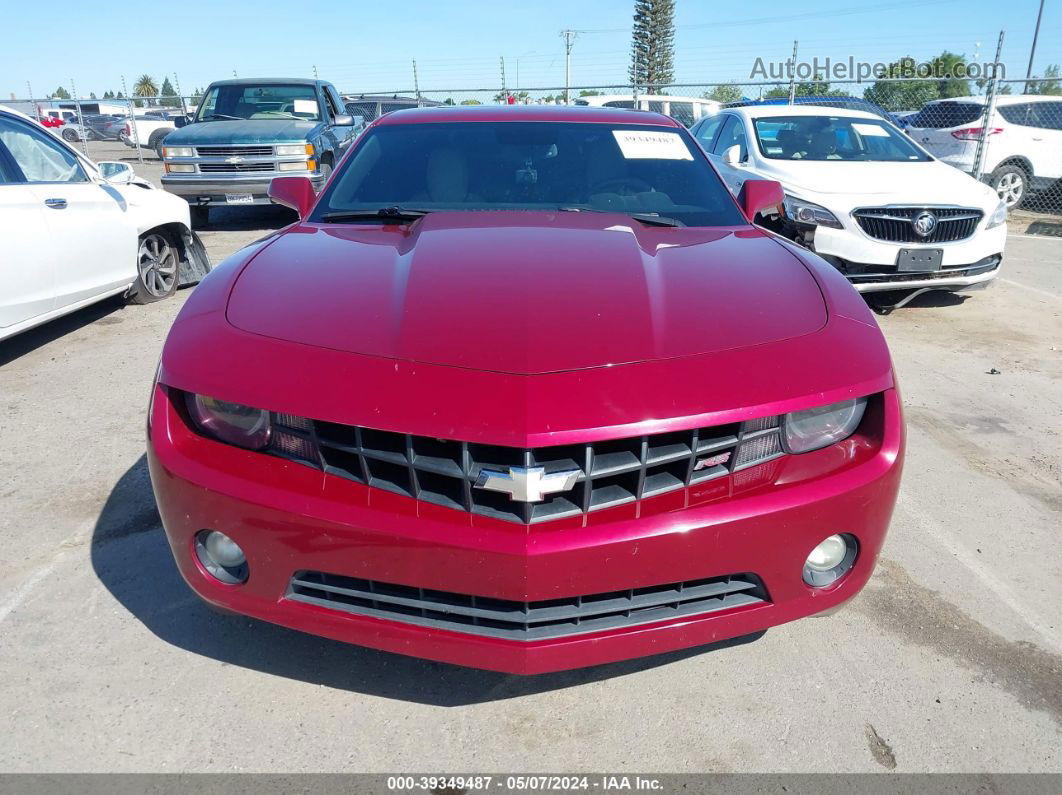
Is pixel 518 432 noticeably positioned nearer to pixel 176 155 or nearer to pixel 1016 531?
pixel 1016 531

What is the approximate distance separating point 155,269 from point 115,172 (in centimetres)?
90

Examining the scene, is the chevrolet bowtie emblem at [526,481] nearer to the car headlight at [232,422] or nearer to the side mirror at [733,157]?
the car headlight at [232,422]

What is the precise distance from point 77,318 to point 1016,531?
621cm

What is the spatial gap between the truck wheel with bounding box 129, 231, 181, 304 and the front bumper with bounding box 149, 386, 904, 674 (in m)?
4.68

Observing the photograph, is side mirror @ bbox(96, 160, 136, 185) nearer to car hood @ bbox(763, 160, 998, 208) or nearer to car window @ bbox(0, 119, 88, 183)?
car window @ bbox(0, 119, 88, 183)

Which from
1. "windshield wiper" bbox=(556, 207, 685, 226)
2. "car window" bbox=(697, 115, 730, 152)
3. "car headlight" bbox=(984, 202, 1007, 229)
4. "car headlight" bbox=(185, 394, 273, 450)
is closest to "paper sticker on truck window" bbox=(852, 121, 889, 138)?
"car window" bbox=(697, 115, 730, 152)

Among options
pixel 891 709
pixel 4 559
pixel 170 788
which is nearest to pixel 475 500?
pixel 170 788

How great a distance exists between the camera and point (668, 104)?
18.2m

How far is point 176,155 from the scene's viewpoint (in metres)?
9.57

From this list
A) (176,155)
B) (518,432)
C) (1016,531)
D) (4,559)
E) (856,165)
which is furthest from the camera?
(176,155)

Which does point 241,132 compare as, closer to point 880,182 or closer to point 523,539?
point 880,182

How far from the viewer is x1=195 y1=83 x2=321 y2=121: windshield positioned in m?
10.5

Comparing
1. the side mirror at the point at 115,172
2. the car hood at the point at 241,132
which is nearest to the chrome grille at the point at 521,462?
the side mirror at the point at 115,172

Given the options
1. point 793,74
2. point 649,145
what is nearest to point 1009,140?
point 793,74
